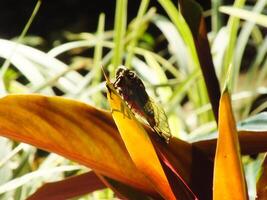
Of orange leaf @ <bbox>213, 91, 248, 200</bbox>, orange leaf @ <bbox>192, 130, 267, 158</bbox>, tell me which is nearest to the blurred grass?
orange leaf @ <bbox>192, 130, 267, 158</bbox>

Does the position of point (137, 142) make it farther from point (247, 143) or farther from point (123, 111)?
point (247, 143)

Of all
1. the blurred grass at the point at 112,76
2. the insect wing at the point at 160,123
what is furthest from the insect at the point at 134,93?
the blurred grass at the point at 112,76

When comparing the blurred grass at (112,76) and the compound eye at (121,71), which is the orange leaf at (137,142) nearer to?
the compound eye at (121,71)

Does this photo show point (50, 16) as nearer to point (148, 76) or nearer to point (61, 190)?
point (148, 76)

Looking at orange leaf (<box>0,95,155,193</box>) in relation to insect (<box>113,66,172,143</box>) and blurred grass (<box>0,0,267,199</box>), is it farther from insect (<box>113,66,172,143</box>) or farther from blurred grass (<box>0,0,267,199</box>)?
blurred grass (<box>0,0,267,199</box>)

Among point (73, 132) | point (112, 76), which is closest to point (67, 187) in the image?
point (73, 132)

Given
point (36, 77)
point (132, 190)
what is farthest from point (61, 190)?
point (36, 77)
